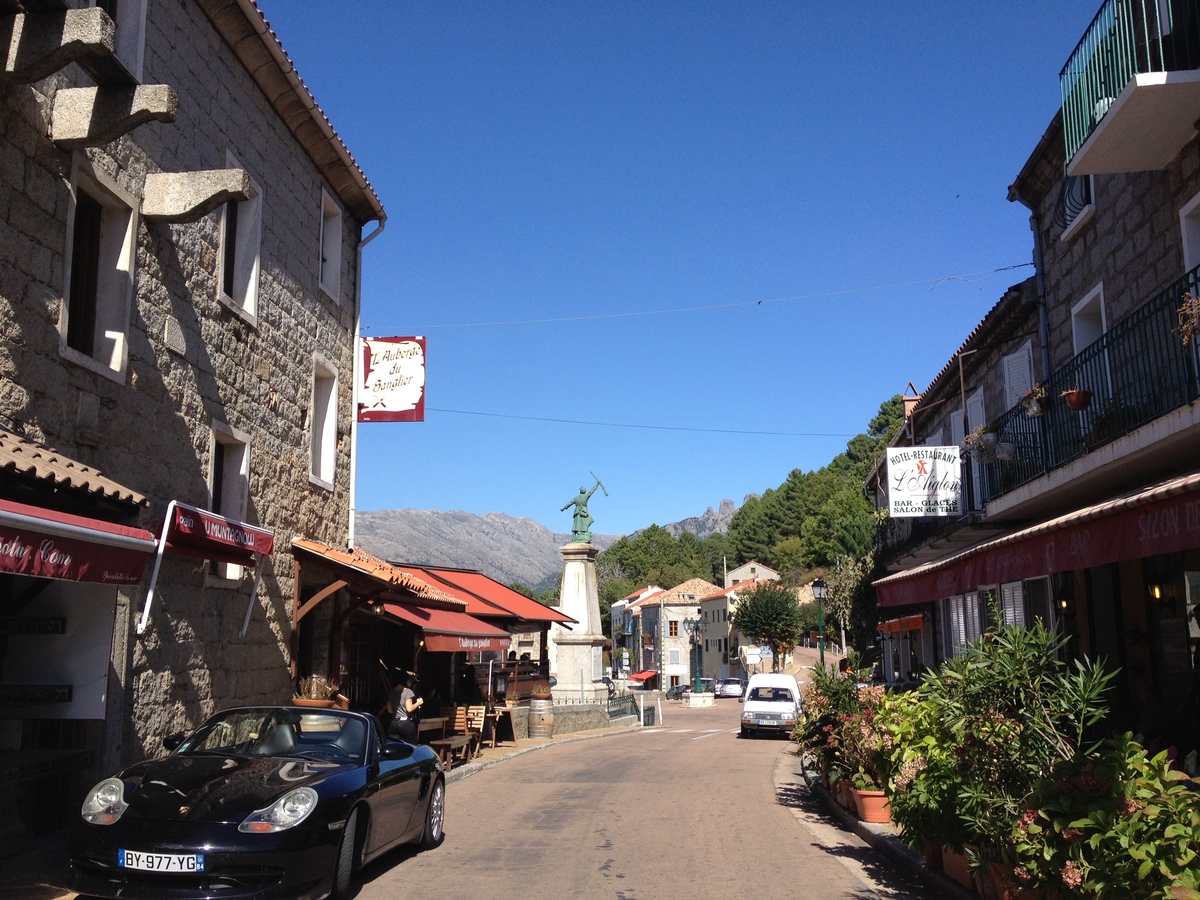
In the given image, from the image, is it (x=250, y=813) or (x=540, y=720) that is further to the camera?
(x=540, y=720)

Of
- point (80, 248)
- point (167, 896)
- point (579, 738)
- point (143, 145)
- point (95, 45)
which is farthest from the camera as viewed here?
point (579, 738)

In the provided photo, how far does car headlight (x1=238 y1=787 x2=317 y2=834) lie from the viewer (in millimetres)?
6285

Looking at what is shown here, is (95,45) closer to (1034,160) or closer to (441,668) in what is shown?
(1034,160)

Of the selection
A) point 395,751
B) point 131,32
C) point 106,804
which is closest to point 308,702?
point 395,751

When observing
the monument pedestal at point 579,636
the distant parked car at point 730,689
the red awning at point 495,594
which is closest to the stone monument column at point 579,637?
the monument pedestal at point 579,636

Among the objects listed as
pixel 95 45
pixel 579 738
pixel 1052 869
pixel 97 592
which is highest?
pixel 95 45

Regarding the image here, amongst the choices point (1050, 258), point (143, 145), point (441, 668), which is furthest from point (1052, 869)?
point (441, 668)

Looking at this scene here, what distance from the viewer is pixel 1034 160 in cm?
1447

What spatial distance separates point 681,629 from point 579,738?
6926 centimetres

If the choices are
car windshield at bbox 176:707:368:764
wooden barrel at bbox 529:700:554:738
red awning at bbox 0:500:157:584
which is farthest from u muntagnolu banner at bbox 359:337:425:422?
wooden barrel at bbox 529:700:554:738

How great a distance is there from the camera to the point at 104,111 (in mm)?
8234

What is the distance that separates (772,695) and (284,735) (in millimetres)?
22153

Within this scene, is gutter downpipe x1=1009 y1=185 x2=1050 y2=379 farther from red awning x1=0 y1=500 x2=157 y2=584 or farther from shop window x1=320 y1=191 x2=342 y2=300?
red awning x1=0 y1=500 x2=157 y2=584

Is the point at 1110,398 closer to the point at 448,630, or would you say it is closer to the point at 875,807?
the point at 875,807
